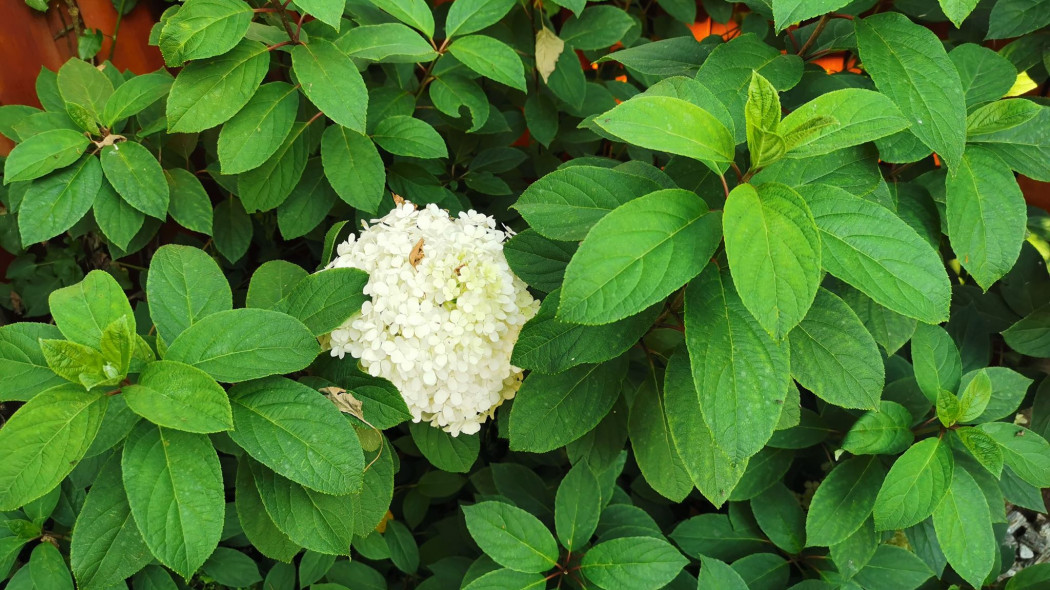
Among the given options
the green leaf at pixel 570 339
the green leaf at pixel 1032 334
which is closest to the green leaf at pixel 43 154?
the green leaf at pixel 570 339

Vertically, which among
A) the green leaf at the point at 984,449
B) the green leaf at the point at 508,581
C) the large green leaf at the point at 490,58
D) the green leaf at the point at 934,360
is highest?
the large green leaf at the point at 490,58

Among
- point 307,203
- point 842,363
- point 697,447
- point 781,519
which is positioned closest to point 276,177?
point 307,203

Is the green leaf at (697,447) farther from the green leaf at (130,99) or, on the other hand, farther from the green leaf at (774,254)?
the green leaf at (130,99)

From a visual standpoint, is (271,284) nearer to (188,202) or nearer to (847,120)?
(188,202)

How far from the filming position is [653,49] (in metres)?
1.32

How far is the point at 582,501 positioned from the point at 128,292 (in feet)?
4.32

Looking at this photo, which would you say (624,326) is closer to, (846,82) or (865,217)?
(865,217)

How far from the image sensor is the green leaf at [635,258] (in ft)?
2.69

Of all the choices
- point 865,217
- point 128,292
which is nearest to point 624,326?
point 865,217

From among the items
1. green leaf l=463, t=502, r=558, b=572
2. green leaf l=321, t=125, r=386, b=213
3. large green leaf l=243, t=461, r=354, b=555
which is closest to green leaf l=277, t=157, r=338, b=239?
green leaf l=321, t=125, r=386, b=213

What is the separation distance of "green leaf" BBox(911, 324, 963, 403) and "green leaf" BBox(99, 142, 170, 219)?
1.47m

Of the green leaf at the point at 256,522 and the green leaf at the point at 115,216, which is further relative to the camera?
the green leaf at the point at 115,216

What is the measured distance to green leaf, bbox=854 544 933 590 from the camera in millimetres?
1349

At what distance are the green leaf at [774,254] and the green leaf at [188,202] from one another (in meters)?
1.09
